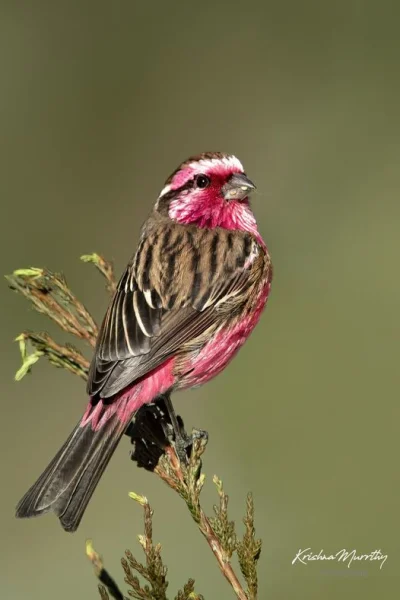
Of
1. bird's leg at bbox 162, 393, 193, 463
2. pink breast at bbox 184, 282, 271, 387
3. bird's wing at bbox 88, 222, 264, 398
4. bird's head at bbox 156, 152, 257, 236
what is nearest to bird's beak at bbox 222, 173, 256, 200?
bird's head at bbox 156, 152, 257, 236

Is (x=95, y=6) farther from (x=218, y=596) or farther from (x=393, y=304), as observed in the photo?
(x=218, y=596)

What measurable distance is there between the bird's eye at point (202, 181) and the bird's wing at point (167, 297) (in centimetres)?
20

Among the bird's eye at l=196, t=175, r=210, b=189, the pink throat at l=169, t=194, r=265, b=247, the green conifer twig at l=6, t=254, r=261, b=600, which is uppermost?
the bird's eye at l=196, t=175, r=210, b=189

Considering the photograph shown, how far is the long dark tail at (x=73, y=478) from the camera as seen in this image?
3.41 m

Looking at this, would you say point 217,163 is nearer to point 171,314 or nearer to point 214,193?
point 214,193

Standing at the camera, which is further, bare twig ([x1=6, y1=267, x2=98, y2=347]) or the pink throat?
the pink throat

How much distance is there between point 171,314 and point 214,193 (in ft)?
2.32

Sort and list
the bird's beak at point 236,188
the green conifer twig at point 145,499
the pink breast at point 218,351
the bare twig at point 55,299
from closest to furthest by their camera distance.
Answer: the green conifer twig at point 145,499, the pink breast at point 218,351, the bare twig at point 55,299, the bird's beak at point 236,188

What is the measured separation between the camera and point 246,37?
10.1 metres

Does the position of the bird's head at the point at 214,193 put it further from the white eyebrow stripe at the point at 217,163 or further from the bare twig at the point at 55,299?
the bare twig at the point at 55,299

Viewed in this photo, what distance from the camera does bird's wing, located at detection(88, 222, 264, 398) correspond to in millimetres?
3637

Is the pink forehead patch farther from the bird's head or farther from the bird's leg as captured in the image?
the bird's leg

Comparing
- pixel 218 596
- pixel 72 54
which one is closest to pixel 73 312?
pixel 218 596

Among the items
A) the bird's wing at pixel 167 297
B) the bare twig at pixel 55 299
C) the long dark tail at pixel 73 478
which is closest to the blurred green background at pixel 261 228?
the bird's wing at pixel 167 297
